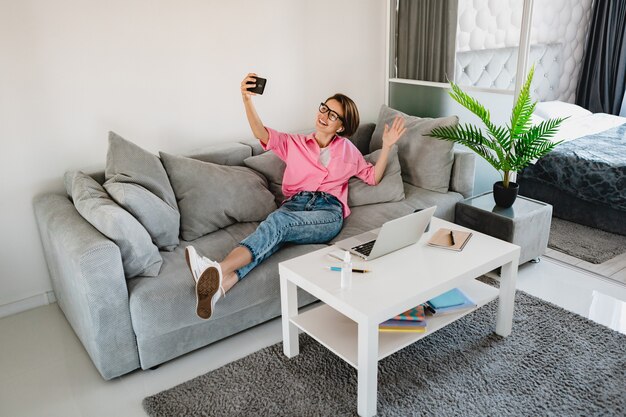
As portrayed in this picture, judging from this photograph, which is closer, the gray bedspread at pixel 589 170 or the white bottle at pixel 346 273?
the white bottle at pixel 346 273

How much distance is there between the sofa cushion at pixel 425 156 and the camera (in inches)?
124

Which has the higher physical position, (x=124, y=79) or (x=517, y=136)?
(x=124, y=79)

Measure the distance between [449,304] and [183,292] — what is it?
1.09 m

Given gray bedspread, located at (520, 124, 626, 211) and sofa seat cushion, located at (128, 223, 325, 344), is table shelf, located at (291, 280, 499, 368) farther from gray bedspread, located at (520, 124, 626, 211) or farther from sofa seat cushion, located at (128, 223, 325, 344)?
gray bedspread, located at (520, 124, 626, 211)

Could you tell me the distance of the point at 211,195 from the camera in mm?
2703

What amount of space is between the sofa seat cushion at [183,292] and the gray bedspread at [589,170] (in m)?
2.05

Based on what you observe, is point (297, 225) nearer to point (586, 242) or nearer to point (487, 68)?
point (487, 68)

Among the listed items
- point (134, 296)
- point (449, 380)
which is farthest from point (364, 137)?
point (134, 296)

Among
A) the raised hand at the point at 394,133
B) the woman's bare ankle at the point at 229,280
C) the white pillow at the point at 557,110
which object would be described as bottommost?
the woman's bare ankle at the point at 229,280

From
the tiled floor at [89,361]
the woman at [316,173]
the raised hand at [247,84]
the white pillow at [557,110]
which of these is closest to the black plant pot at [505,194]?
the tiled floor at [89,361]

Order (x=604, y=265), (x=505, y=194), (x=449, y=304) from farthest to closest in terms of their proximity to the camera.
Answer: (x=604, y=265) → (x=505, y=194) → (x=449, y=304)

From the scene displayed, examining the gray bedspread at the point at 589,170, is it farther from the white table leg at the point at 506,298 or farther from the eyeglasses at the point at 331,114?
the eyeglasses at the point at 331,114

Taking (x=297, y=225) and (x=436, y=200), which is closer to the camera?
(x=297, y=225)

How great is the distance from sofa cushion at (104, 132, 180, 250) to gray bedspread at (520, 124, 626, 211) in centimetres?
263
